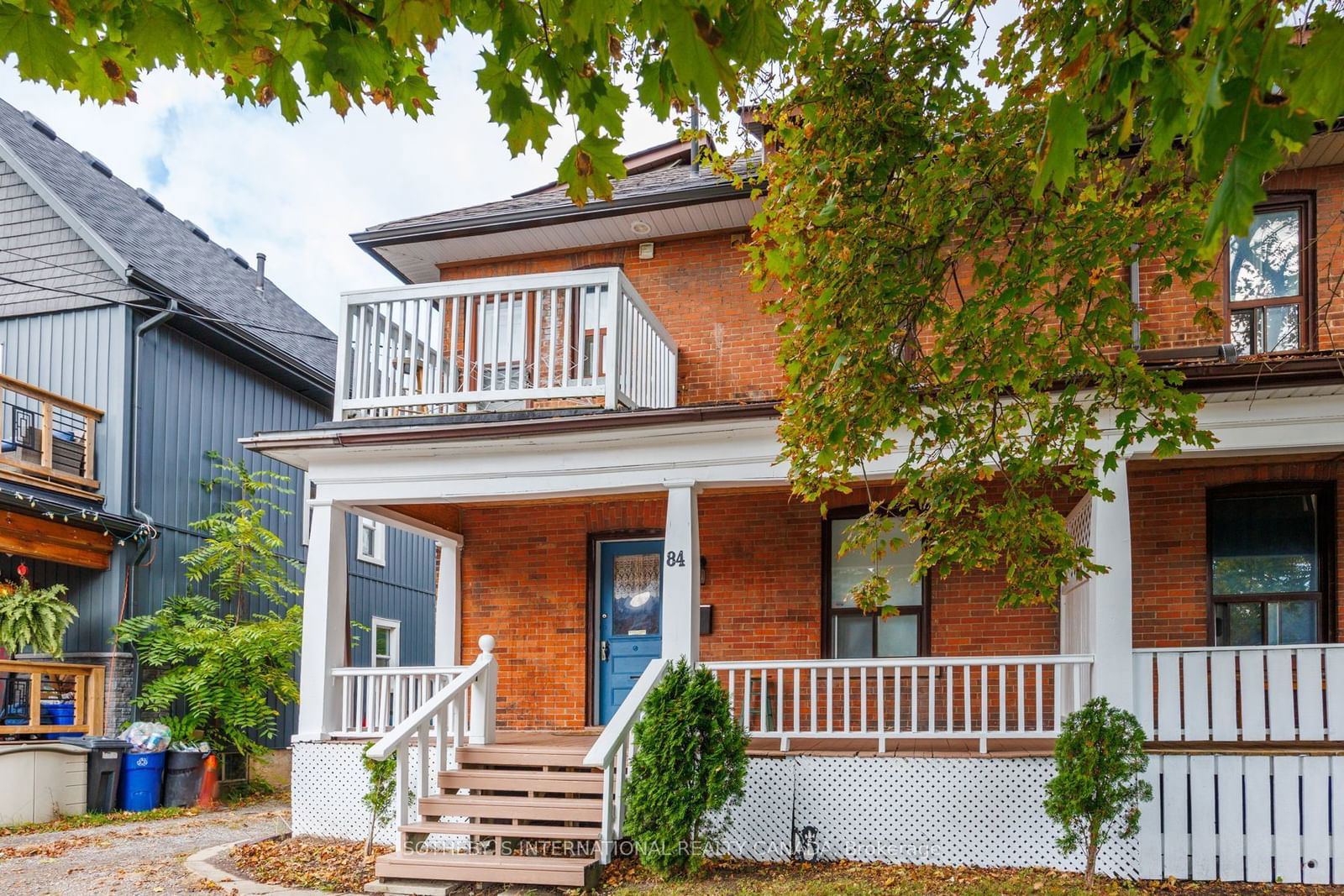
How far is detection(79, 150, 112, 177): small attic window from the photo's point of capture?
18.4 metres

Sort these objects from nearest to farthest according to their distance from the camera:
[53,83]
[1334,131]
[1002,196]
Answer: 1. [53,83]
2. [1002,196]
3. [1334,131]

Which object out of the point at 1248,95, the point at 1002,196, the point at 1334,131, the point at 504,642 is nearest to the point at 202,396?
the point at 504,642

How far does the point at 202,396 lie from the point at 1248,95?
51.6ft

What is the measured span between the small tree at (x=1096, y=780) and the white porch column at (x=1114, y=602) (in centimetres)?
25

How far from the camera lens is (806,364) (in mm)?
6578

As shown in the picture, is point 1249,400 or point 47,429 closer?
point 1249,400

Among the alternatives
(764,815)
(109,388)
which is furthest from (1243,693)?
(109,388)

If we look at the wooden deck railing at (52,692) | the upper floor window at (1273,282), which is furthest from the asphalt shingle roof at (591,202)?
the wooden deck railing at (52,692)

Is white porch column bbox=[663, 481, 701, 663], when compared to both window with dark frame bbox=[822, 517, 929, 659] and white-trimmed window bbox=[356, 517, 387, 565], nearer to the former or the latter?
window with dark frame bbox=[822, 517, 929, 659]

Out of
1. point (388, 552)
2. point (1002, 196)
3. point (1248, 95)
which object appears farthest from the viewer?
point (388, 552)

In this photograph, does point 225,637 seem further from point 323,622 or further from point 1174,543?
point 1174,543

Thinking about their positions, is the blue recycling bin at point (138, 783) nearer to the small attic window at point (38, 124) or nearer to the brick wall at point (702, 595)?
the brick wall at point (702, 595)

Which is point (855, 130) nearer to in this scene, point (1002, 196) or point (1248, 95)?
point (1002, 196)

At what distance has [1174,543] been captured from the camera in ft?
34.9
